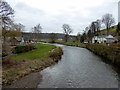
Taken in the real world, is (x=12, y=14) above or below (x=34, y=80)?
above

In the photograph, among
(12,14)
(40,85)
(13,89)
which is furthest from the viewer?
(12,14)

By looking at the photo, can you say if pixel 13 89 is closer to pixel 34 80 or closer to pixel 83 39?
pixel 34 80

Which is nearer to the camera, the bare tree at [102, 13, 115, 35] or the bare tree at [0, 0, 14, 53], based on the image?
the bare tree at [0, 0, 14, 53]

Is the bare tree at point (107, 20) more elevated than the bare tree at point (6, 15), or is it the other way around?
the bare tree at point (107, 20)

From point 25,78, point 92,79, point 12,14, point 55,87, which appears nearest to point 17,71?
point 25,78

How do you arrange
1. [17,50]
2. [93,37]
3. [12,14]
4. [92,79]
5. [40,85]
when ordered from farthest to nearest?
[93,37], [17,50], [12,14], [92,79], [40,85]

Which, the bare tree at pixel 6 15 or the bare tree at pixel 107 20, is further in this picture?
the bare tree at pixel 107 20

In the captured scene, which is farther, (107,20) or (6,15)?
(107,20)

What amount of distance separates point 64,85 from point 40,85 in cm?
247

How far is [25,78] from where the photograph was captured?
2138cm

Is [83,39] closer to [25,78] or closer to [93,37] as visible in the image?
[93,37]

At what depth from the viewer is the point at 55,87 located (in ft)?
59.1

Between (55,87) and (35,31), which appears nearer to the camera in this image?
(55,87)

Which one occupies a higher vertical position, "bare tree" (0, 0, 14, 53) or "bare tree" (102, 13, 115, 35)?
"bare tree" (102, 13, 115, 35)
